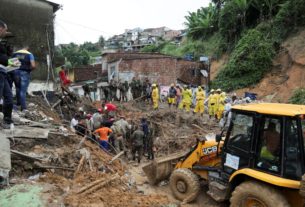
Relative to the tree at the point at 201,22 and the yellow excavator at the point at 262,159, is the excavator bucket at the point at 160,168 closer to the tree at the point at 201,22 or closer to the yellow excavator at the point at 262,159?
the yellow excavator at the point at 262,159

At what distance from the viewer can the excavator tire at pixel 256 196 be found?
612cm

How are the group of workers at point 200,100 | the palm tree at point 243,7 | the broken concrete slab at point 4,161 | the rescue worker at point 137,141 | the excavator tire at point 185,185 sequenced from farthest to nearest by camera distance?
the palm tree at point 243,7, the group of workers at point 200,100, the rescue worker at point 137,141, the excavator tire at point 185,185, the broken concrete slab at point 4,161

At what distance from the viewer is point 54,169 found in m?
7.59

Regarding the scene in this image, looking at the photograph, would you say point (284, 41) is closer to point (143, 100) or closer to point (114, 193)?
point (143, 100)

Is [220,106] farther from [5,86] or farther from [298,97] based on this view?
[5,86]

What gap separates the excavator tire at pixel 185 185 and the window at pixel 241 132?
1.46 meters

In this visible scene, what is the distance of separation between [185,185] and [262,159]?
2.38 m

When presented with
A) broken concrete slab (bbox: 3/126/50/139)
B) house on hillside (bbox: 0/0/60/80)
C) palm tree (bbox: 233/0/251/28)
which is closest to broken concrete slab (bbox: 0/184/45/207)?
broken concrete slab (bbox: 3/126/50/139)

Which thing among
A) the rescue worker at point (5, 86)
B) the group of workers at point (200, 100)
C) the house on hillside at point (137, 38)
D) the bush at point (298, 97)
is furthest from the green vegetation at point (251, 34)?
the house on hillside at point (137, 38)

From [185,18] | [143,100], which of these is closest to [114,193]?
[143,100]

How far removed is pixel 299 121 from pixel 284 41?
2615 cm

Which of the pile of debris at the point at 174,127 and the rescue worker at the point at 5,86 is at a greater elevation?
the rescue worker at the point at 5,86

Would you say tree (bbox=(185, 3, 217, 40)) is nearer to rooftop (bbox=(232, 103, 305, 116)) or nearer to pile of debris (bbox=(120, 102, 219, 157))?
pile of debris (bbox=(120, 102, 219, 157))

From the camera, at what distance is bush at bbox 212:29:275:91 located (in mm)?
28922
